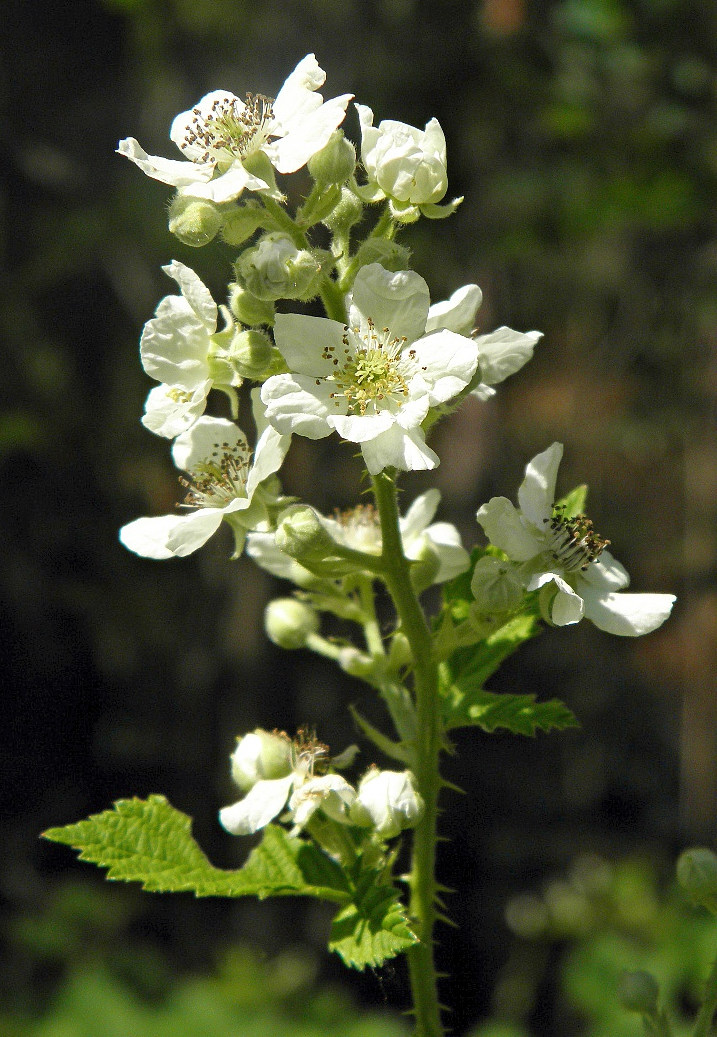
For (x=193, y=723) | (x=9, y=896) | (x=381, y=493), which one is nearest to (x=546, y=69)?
(x=193, y=723)

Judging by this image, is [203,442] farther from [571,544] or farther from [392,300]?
[571,544]

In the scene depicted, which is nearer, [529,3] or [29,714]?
[29,714]

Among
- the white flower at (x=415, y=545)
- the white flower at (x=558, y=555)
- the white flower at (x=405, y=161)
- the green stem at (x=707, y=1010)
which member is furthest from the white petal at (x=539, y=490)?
the green stem at (x=707, y=1010)

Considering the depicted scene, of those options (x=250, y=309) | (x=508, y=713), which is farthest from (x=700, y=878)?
(x=250, y=309)

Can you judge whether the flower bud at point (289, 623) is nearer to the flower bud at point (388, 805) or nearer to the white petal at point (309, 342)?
the flower bud at point (388, 805)

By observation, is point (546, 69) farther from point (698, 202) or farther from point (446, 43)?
point (698, 202)
